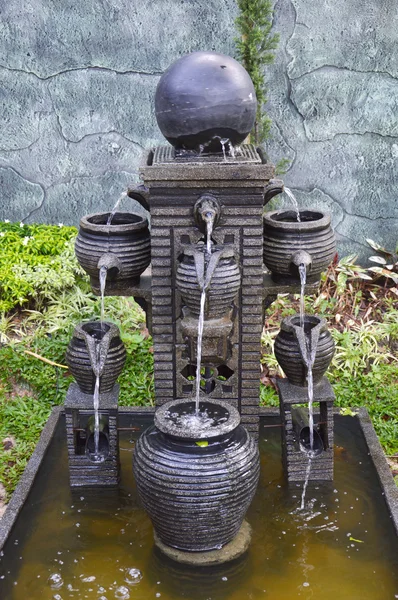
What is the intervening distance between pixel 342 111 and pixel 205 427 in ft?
16.7

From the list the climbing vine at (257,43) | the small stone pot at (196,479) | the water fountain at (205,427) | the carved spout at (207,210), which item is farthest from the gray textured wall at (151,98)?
the small stone pot at (196,479)

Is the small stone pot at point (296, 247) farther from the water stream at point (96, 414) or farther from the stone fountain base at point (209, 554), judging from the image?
the stone fountain base at point (209, 554)

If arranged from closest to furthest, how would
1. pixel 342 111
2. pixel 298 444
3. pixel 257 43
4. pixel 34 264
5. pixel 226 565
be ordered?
pixel 226 565
pixel 298 444
pixel 257 43
pixel 34 264
pixel 342 111

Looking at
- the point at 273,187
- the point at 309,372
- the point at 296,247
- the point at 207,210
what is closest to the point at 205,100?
the point at 207,210

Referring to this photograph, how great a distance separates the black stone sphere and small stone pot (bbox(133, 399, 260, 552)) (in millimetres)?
1687

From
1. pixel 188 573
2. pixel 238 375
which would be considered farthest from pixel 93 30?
pixel 188 573

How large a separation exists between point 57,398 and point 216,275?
267 cm

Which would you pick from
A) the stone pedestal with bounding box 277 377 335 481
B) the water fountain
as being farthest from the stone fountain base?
the stone pedestal with bounding box 277 377 335 481

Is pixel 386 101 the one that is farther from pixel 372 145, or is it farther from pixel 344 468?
pixel 344 468

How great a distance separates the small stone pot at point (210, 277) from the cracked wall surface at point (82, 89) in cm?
399

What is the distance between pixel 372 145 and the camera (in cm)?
778

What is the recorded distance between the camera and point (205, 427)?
12.0ft

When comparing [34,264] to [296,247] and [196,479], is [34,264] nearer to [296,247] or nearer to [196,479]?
[296,247]

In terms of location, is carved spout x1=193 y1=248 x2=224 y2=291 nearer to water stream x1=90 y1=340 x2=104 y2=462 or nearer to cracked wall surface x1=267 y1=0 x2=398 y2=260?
water stream x1=90 y1=340 x2=104 y2=462
